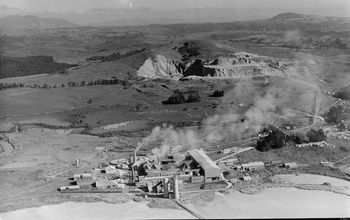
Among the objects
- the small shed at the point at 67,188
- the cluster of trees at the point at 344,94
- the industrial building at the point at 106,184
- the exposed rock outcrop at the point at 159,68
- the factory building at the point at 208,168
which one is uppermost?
the exposed rock outcrop at the point at 159,68

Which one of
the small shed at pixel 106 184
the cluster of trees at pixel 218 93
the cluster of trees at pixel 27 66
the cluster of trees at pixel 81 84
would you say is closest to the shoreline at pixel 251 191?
the small shed at pixel 106 184

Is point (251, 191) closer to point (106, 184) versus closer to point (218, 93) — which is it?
point (106, 184)

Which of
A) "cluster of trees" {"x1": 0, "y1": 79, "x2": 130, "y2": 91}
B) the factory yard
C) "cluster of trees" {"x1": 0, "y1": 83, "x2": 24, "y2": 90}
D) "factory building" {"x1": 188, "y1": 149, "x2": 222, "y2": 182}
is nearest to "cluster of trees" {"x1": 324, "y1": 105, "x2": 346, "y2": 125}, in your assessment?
"factory building" {"x1": 188, "y1": 149, "x2": 222, "y2": 182}

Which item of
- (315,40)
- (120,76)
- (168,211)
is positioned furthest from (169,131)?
(315,40)

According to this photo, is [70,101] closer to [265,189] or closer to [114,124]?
[114,124]

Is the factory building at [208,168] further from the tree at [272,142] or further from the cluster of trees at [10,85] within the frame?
the cluster of trees at [10,85]
